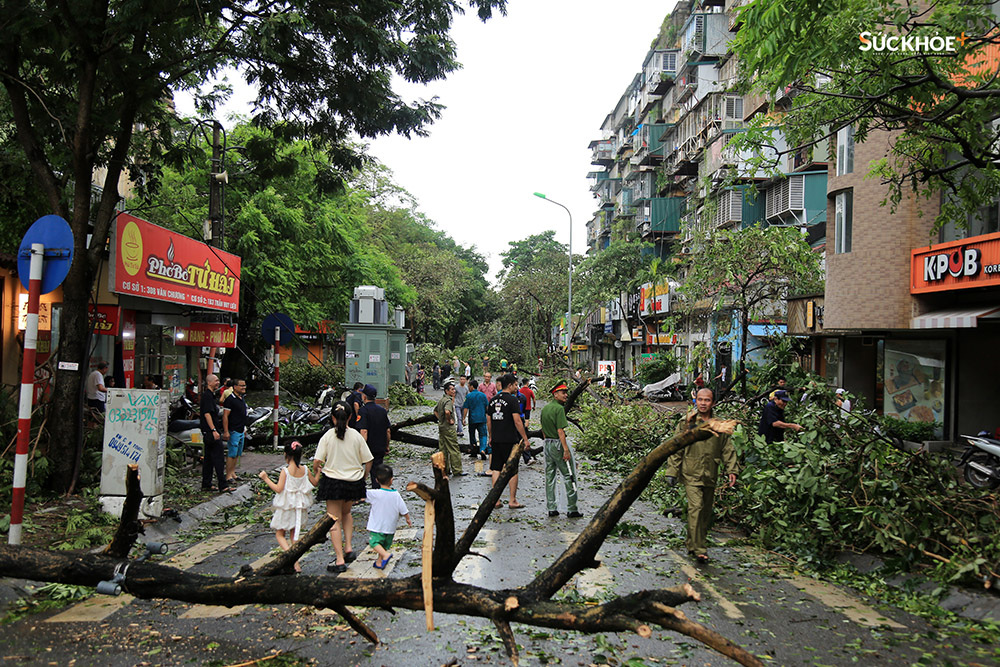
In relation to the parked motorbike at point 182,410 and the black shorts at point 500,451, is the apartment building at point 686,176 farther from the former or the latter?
the parked motorbike at point 182,410

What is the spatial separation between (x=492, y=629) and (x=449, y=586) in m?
1.84

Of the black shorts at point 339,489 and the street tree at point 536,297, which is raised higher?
the street tree at point 536,297

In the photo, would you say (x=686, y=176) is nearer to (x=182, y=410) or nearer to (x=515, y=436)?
(x=182, y=410)

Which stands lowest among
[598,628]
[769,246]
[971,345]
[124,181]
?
[598,628]

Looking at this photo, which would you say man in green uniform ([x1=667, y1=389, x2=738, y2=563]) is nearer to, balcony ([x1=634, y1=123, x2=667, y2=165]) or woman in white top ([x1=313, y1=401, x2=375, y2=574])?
woman in white top ([x1=313, y1=401, x2=375, y2=574])

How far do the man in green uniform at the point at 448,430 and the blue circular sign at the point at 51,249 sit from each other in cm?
671

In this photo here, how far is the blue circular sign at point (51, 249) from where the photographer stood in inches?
273

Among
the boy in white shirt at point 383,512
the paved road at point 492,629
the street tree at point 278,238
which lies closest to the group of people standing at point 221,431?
the paved road at point 492,629

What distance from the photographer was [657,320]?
4475cm

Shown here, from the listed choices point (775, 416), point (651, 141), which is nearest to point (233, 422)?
point (775, 416)

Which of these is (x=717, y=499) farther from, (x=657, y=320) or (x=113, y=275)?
(x=657, y=320)

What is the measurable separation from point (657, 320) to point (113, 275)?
123 feet

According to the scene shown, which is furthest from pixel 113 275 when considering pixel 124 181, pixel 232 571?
pixel 124 181

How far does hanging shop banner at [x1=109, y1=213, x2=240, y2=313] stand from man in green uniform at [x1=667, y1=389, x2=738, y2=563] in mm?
8089
